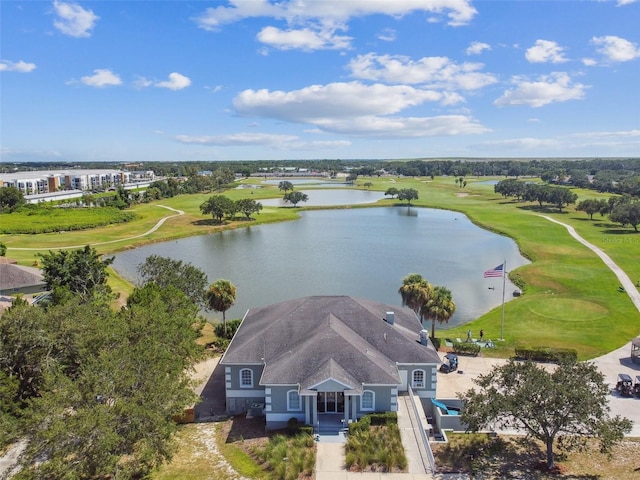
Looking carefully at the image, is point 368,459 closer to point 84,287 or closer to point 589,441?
point 589,441

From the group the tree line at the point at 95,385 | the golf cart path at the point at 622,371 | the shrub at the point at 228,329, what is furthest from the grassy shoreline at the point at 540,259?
the tree line at the point at 95,385

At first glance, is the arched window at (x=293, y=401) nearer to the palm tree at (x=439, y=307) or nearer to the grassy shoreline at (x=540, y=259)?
the palm tree at (x=439, y=307)

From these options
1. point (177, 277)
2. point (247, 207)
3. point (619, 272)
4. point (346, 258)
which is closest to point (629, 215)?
point (619, 272)

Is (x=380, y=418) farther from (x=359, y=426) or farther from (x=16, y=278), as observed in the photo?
(x=16, y=278)

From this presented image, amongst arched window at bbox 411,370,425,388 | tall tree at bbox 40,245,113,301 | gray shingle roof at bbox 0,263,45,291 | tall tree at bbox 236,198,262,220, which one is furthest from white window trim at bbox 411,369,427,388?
tall tree at bbox 236,198,262,220

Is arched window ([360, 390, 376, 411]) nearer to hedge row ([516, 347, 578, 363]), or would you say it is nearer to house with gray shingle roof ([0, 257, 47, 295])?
hedge row ([516, 347, 578, 363])

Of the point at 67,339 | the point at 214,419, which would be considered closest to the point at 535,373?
the point at 214,419
